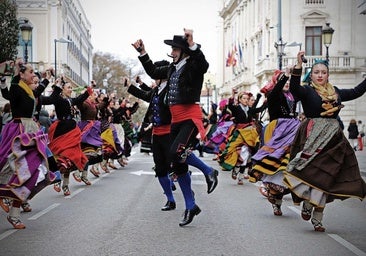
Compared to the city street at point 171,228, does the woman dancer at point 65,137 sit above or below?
above

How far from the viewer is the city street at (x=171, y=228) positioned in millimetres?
7143

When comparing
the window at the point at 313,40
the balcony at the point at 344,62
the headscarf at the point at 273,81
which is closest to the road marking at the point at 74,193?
Result: the headscarf at the point at 273,81

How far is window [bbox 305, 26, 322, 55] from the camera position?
5185cm

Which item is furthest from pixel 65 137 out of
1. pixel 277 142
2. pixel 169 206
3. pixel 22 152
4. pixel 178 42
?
pixel 178 42

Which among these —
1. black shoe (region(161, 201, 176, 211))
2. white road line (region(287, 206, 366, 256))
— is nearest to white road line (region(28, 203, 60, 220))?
black shoe (region(161, 201, 176, 211))

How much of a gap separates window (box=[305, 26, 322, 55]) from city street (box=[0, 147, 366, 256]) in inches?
1591

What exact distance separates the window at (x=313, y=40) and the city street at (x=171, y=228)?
133 ft

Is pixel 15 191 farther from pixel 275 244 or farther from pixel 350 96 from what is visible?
pixel 350 96

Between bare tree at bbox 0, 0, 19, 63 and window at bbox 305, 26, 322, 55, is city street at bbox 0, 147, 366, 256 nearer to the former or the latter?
bare tree at bbox 0, 0, 19, 63

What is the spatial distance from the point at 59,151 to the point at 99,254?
18.5ft

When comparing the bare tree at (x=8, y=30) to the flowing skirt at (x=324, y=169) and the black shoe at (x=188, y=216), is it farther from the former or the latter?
the flowing skirt at (x=324, y=169)

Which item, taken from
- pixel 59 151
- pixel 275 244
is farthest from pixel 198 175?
pixel 275 244

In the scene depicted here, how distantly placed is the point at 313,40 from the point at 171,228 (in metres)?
45.3

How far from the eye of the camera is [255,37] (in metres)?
64.1
